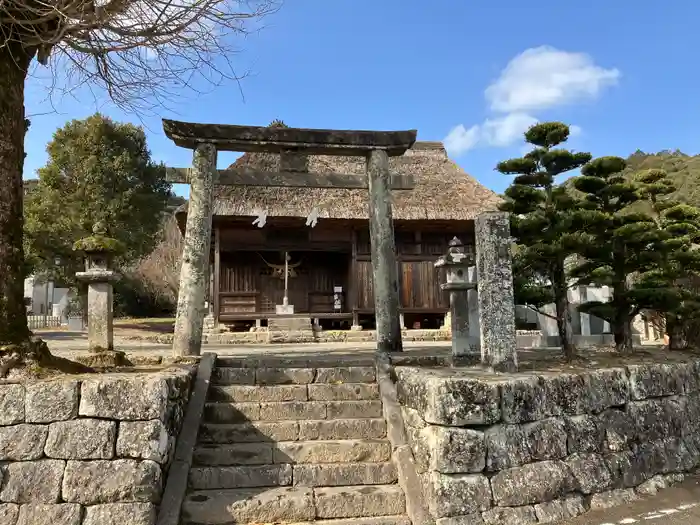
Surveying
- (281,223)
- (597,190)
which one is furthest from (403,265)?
(597,190)

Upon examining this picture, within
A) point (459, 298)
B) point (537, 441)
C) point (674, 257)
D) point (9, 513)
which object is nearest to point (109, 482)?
point (9, 513)

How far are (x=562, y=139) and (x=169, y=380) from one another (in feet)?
20.9

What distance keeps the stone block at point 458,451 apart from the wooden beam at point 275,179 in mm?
4373

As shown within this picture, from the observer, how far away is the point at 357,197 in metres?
18.2

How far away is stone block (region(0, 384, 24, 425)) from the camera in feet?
13.2

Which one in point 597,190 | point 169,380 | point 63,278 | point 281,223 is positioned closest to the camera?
point 169,380

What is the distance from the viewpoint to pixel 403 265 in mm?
18922

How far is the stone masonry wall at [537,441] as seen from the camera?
4227 millimetres

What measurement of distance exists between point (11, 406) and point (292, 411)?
2514mm

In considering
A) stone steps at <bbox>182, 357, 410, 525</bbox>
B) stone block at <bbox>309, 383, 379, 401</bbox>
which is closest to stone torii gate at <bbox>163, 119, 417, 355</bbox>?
stone steps at <bbox>182, 357, 410, 525</bbox>

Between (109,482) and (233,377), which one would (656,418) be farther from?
(109,482)

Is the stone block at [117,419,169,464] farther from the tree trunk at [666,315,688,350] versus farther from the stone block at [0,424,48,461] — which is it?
the tree trunk at [666,315,688,350]

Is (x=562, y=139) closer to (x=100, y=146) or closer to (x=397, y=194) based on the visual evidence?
(x=397, y=194)

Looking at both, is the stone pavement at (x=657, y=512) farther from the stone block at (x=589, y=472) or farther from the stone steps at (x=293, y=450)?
the stone steps at (x=293, y=450)
